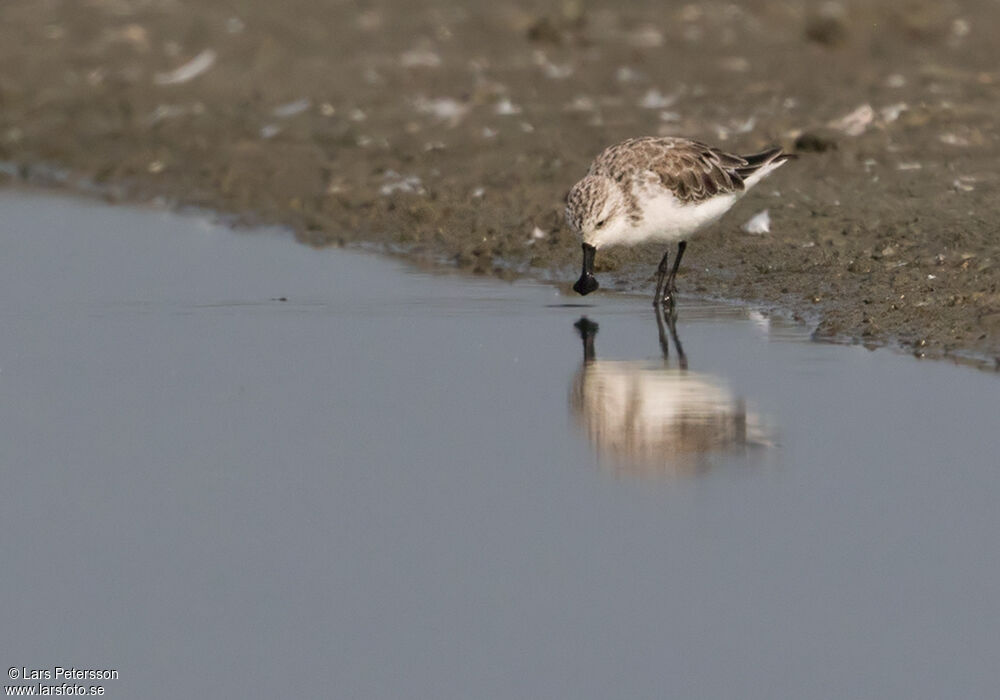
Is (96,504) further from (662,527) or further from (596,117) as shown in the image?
(596,117)

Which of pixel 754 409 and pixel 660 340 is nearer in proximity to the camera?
pixel 754 409

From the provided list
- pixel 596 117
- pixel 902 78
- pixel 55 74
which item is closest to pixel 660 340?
pixel 596 117

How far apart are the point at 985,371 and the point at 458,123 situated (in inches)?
364

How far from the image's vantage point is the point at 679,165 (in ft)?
40.3

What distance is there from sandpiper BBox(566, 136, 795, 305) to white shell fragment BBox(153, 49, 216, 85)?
1002 centimetres

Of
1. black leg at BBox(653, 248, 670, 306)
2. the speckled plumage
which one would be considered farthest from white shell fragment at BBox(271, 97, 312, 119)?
black leg at BBox(653, 248, 670, 306)

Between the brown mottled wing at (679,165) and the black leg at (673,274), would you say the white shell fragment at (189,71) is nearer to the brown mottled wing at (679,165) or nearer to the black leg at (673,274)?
the brown mottled wing at (679,165)

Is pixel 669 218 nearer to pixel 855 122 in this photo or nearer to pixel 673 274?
pixel 673 274

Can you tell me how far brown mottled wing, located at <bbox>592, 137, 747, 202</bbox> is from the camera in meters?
12.1

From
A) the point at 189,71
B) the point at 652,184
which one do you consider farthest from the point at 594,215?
the point at 189,71

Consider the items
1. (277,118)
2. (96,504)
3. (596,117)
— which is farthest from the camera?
(277,118)

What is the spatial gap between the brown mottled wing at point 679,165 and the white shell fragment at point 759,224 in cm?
114

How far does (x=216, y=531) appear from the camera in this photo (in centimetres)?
756

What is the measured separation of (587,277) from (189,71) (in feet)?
36.0
